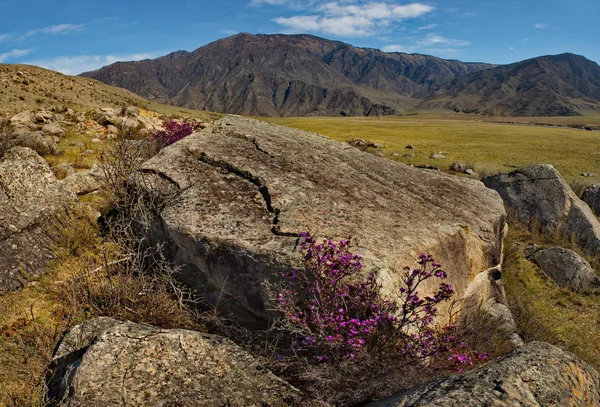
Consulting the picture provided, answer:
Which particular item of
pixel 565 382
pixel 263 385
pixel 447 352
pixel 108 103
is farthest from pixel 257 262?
pixel 108 103

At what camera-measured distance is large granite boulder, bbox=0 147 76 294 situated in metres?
5.15

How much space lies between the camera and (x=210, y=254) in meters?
4.78

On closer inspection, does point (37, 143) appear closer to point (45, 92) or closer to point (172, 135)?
point (172, 135)

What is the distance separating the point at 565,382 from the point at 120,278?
4386 mm

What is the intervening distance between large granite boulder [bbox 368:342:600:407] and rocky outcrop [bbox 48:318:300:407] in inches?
47.0

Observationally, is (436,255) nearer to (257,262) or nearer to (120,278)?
(257,262)

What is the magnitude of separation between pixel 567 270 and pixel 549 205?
3.62 m

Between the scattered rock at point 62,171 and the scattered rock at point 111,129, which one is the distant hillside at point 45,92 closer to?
the scattered rock at point 111,129

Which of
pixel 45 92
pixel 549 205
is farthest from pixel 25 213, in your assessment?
pixel 45 92

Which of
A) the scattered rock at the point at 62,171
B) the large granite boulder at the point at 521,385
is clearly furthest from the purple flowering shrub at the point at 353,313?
the scattered rock at the point at 62,171

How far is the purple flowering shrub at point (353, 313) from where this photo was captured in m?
3.61

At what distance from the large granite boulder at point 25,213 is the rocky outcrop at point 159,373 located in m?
1.98

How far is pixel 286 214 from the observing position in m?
5.22

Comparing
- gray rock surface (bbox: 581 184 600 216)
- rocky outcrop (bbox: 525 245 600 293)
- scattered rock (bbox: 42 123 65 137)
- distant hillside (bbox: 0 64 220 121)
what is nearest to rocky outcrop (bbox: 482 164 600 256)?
rocky outcrop (bbox: 525 245 600 293)
